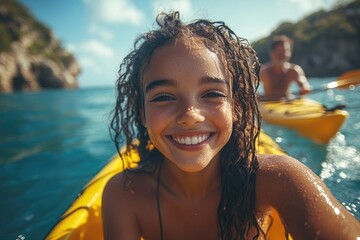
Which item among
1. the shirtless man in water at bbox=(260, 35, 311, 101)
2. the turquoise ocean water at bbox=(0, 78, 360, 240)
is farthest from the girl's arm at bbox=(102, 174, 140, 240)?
the shirtless man in water at bbox=(260, 35, 311, 101)

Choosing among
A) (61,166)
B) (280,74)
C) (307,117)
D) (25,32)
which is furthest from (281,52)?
(25,32)

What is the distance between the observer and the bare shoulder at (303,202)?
1.24 meters

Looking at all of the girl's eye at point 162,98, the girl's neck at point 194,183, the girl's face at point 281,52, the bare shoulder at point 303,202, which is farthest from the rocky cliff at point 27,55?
the bare shoulder at point 303,202

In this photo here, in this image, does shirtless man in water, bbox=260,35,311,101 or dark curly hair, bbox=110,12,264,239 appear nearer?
dark curly hair, bbox=110,12,264,239

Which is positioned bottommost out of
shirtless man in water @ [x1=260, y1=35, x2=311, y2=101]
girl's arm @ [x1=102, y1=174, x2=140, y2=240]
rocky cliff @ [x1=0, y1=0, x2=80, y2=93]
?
girl's arm @ [x1=102, y1=174, x2=140, y2=240]

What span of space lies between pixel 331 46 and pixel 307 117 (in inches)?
1164

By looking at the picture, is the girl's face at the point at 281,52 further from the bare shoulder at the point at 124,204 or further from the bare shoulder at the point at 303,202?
the bare shoulder at the point at 124,204

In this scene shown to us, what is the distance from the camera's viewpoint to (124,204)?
1566 millimetres

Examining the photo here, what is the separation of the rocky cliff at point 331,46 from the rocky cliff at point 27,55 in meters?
26.6

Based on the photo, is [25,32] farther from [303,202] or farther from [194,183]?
[303,202]

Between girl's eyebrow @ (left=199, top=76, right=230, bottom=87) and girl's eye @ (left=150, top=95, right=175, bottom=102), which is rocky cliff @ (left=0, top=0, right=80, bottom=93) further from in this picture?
girl's eyebrow @ (left=199, top=76, right=230, bottom=87)

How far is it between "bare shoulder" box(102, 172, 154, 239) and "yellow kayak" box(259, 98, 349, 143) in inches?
151

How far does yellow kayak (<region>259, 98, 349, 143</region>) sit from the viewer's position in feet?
14.8

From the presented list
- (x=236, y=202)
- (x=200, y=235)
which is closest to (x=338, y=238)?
(x=236, y=202)
